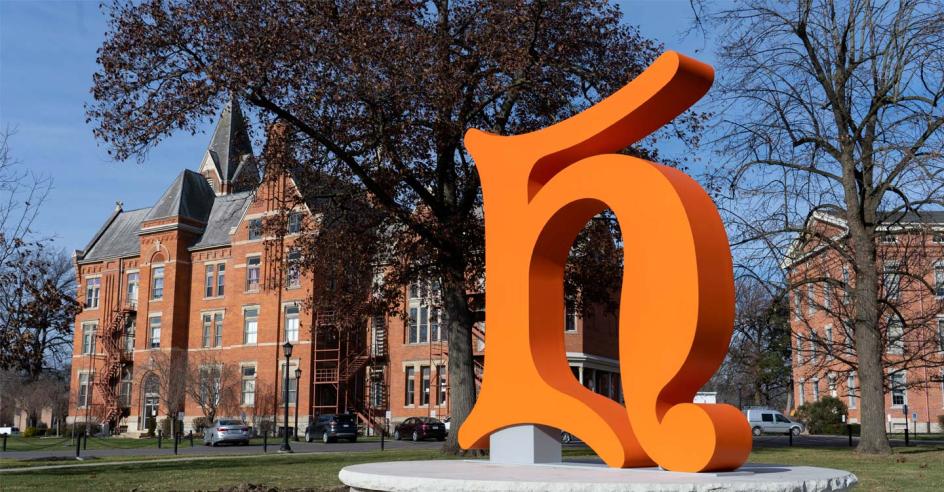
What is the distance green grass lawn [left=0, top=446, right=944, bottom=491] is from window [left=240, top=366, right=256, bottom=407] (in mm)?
29323

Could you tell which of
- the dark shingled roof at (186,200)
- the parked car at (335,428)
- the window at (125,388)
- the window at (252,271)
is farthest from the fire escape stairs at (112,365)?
the parked car at (335,428)

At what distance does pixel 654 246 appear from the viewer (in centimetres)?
899

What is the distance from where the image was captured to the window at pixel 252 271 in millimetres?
52241

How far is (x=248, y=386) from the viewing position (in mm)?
51031

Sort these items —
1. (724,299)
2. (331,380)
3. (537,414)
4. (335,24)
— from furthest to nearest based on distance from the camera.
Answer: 1. (331,380)
2. (335,24)
3. (537,414)
4. (724,299)

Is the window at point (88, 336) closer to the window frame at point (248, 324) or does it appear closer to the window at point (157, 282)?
the window at point (157, 282)

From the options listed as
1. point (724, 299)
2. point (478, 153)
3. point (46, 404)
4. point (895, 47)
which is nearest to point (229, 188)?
point (46, 404)

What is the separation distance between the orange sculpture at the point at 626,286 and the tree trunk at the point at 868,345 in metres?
15.2

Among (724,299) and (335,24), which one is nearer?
(724,299)

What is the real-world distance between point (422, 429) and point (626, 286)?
3310 centimetres

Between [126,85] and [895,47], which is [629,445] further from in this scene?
[895,47]

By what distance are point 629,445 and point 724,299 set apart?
1846 mm

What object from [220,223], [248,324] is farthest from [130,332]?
[248,324]

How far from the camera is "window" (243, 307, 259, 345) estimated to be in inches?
2041
